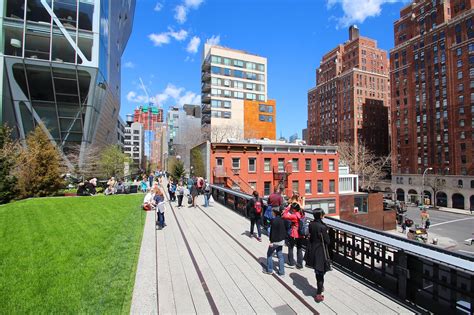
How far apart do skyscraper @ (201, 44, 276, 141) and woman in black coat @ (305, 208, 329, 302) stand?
56.6 meters

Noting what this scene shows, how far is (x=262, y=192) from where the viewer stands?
3334cm

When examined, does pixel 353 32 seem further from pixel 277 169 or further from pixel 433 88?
pixel 277 169

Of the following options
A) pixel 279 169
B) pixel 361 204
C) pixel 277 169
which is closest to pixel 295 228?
pixel 277 169

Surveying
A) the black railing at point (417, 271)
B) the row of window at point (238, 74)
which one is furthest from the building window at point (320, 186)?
the row of window at point (238, 74)

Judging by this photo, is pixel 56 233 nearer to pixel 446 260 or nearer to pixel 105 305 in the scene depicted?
pixel 105 305

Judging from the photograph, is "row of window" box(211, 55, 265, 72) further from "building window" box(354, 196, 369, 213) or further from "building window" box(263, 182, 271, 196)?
"building window" box(354, 196, 369, 213)

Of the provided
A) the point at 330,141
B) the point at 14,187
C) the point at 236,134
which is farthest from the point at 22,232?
the point at 330,141

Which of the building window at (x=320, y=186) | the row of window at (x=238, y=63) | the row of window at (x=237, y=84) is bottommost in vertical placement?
the building window at (x=320, y=186)

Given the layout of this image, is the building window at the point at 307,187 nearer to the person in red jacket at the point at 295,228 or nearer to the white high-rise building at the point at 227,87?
the white high-rise building at the point at 227,87

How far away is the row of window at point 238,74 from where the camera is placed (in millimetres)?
66062

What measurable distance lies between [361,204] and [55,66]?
46.9 metres

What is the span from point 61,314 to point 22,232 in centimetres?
793

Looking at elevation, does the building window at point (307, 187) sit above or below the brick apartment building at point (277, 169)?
below

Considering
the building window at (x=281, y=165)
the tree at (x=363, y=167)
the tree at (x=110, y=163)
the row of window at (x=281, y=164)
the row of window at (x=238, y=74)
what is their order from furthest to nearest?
1. the row of window at (x=238, y=74)
2. the tree at (x=363, y=167)
3. the tree at (x=110, y=163)
4. the building window at (x=281, y=165)
5. the row of window at (x=281, y=164)
